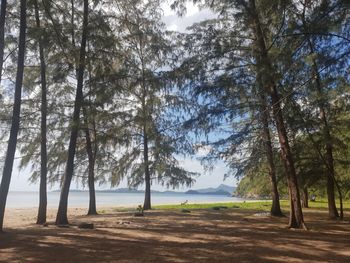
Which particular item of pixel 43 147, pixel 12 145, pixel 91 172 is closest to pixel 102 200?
pixel 91 172

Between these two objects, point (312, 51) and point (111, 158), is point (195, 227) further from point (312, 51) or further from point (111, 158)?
point (111, 158)

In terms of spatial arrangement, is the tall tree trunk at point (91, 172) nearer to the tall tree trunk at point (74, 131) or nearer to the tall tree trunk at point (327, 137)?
the tall tree trunk at point (74, 131)

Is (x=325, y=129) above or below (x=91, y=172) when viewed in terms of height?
above

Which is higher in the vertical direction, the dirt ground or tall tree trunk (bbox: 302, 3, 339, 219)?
tall tree trunk (bbox: 302, 3, 339, 219)

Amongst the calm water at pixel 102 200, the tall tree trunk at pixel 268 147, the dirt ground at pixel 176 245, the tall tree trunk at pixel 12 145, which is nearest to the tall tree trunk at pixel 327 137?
the tall tree trunk at pixel 268 147

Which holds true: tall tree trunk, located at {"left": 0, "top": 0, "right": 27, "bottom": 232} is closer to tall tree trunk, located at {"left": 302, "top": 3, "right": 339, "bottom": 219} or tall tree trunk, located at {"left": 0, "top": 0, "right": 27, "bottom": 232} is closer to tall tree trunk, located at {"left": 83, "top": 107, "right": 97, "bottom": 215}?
tall tree trunk, located at {"left": 302, "top": 3, "right": 339, "bottom": 219}

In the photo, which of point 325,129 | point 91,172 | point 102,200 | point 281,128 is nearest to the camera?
point 281,128

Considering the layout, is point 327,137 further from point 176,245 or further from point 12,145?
point 12,145

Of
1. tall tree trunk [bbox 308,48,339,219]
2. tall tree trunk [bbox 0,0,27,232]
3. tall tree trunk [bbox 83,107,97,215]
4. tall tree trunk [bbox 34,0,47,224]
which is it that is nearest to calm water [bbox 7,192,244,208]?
tall tree trunk [bbox 83,107,97,215]

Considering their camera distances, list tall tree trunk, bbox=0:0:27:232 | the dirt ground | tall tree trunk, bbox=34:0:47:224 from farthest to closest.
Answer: tall tree trunk, bbox=34:0:47:224 < tall tree trunk, bbox=0:0:27:232 < the dirt ground

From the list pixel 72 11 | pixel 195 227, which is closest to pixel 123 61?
pixel 72 11

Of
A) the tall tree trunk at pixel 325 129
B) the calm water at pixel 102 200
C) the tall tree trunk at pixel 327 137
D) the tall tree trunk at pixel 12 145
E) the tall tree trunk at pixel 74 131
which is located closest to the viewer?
the tall tree trunk at pixel 325 129

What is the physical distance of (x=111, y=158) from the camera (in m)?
23.0

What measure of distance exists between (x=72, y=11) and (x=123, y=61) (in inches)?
105
